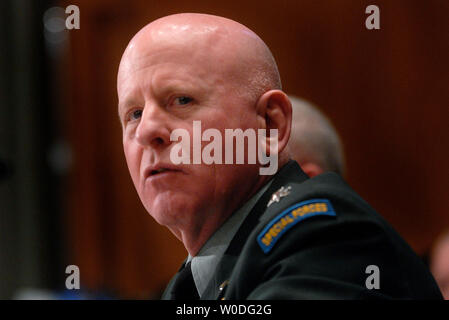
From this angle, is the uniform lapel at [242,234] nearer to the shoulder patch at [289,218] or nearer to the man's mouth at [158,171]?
the shoulder patch at [289,218]

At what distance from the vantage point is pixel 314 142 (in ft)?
5.05

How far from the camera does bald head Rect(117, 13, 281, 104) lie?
3.45 feet

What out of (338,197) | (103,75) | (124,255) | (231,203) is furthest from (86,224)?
(338,197)

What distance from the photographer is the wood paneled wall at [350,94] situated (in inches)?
52.0

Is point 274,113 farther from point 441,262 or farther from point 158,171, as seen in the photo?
point 441,262

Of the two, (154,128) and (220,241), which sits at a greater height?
(154,128)

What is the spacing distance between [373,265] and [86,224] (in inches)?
44.3

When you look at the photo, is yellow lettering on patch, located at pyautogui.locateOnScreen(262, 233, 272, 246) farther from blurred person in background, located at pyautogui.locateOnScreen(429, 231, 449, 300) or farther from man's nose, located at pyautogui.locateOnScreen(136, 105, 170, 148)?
blurred person in background, located at pyautogui.locateOnScreen(429, 231, 449, 300)

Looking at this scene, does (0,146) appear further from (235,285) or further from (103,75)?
(235,285)

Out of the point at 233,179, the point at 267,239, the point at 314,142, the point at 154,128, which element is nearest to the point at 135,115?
the point at 154,128

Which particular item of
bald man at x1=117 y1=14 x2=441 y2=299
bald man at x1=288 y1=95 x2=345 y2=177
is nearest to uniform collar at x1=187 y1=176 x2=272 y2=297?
bald man at x1=117 y1=14 x2=441 y2=299

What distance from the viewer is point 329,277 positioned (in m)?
0.95

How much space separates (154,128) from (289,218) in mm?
240

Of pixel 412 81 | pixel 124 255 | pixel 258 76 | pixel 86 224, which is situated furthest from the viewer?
pixel 86 224
